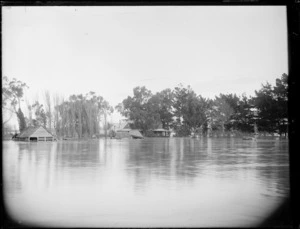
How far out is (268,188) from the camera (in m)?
2.32

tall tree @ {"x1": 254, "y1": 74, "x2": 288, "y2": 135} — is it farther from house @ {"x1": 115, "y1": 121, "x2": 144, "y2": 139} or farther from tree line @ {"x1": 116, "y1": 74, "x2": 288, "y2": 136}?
house @ {"x1": 115, "y1": 121, "x2": 144, "y2": 139}

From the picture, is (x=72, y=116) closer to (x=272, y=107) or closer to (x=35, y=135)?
(x=35, y=135)

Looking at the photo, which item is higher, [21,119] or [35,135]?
[21,119]

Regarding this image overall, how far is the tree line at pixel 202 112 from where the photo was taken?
2607 millimetres

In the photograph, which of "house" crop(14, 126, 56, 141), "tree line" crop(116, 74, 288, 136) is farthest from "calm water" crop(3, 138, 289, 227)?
"tree line" crop(116, 74, 288, 136)

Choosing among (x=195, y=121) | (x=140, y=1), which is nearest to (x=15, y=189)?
(x=140, y=1)

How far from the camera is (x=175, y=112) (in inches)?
115

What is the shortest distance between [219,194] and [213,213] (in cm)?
35

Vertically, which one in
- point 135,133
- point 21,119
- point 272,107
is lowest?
point 135,133

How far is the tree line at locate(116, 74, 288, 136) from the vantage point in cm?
261

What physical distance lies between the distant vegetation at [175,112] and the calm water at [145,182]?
0.52ft

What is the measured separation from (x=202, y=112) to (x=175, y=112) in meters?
0.29

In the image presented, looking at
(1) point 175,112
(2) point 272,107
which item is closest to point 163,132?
(1) point 175,112

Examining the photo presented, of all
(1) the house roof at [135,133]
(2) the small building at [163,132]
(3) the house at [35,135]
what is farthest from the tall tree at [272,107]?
(3) the house at [35,135]
